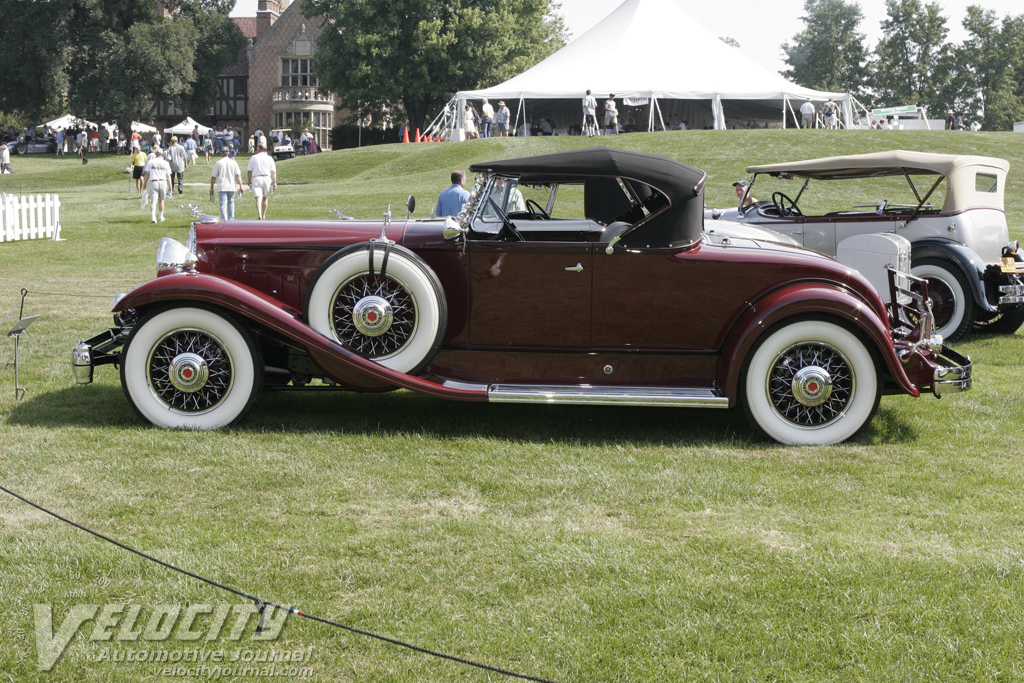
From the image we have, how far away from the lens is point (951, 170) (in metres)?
10.0

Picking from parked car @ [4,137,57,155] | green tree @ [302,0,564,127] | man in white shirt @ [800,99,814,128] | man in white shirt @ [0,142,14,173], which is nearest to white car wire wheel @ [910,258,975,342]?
man in white shirt @ [800,99,814,128]

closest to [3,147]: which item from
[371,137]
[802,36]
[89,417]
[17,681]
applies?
[371,137]

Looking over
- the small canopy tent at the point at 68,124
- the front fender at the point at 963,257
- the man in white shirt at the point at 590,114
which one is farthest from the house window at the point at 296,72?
the front fender at the point at 963,257

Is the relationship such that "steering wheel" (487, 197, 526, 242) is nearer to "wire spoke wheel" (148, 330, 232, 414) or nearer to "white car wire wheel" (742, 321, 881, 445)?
"white car wire wheel" (742, 321, 881, 445)

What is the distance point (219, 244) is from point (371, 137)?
5368cm

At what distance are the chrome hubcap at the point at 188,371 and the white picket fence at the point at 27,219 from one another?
50.0 ft

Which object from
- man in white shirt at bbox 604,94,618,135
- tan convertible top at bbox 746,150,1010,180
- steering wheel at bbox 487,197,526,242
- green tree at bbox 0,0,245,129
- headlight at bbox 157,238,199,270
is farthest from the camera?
green tree at bbox 0,0,245,129

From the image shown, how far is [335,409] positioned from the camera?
22.3ft

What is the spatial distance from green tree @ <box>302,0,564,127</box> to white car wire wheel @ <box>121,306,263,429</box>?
47664mm

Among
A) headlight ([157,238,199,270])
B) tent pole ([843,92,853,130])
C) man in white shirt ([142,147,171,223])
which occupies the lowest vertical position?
headlight ([157,238,199,270])

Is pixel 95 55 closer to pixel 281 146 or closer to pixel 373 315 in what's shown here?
pixel 281 146

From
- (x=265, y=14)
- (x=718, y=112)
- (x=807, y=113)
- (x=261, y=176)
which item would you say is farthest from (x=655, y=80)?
(x=265, y=14)

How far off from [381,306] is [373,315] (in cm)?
8

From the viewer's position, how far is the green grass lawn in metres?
3.36
